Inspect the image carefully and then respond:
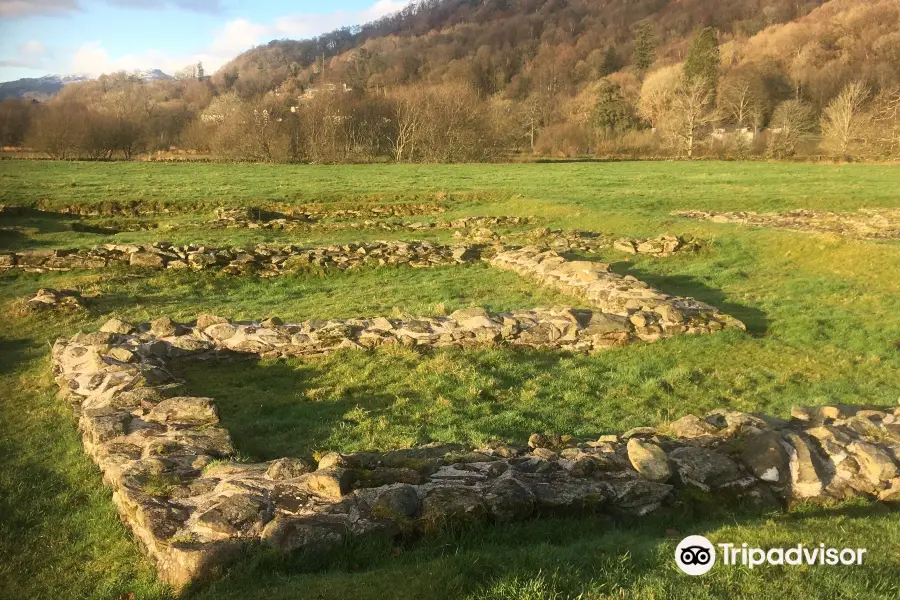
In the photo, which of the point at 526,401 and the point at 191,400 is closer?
the point at 191,400

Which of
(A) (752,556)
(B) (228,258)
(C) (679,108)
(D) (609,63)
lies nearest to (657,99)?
(C) (679,108)

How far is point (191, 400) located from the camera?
697cm

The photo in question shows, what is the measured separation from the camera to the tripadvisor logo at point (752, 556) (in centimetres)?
404

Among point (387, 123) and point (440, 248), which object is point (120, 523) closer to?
point (440, 248)

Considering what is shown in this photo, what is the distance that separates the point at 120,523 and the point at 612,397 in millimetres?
5949

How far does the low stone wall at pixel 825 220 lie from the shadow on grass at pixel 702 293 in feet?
24.7

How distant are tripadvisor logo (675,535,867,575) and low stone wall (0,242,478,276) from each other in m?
13.7

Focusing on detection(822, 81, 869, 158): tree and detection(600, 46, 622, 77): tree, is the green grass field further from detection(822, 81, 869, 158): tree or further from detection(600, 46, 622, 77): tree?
detection(600, 46, 622, 77): tree

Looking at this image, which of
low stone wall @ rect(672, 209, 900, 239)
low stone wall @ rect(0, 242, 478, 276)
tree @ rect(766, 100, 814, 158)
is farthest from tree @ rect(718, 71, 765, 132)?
low stone wall @ rect(0, 242, 478, 276)

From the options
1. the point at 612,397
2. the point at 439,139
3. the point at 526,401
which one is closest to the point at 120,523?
the point at 526,401

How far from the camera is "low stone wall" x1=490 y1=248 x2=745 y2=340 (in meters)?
11.0

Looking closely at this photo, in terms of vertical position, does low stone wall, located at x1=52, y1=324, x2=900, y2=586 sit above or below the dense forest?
below

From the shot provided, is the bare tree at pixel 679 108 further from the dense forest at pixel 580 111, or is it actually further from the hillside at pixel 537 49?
the hillside at pixel 537 49

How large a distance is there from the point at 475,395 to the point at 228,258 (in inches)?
427
